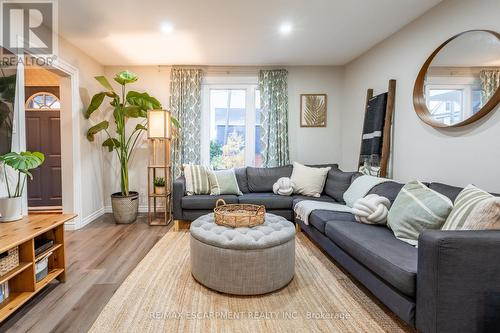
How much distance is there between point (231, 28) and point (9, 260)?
2.92 metres

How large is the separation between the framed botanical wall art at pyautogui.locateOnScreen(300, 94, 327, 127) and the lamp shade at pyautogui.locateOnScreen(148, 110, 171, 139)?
2.25 m

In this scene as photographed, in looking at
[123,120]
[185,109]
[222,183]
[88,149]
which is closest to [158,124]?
[123,120]

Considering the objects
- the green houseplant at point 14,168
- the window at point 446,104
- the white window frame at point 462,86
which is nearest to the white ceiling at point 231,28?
the white window frame at point 462,86

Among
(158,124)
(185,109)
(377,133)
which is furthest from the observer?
(185,109)

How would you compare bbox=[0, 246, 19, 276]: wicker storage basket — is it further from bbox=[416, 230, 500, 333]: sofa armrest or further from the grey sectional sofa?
bbox=[416, 230, 500, 333]: sofa armrest

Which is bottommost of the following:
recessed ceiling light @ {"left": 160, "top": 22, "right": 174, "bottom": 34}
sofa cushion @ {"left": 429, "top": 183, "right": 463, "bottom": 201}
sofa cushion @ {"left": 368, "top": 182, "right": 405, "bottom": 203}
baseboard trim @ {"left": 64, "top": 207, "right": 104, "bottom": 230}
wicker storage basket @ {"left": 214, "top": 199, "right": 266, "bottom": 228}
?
baseboard trim @ {"left": 64, "top": 207, "right": 104, "bottom": 230}

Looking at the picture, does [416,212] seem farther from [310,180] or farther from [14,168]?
[14,168]

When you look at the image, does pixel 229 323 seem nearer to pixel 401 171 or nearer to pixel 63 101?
pixel 401 171

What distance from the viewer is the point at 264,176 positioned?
162 inches

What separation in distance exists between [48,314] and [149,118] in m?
2.72

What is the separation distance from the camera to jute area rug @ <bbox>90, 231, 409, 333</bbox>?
1.67 meters

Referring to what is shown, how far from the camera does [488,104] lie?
2008 millimetres

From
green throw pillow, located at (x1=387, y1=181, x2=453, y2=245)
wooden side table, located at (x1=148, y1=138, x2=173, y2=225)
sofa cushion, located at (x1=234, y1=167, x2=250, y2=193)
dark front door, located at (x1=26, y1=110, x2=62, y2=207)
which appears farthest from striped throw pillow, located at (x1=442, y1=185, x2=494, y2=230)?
dark front door, located at (x1=26, y1=110, x2=62, y2=207)

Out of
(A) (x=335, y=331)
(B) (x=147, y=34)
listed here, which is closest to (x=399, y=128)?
(A) (x=335, y=331)
